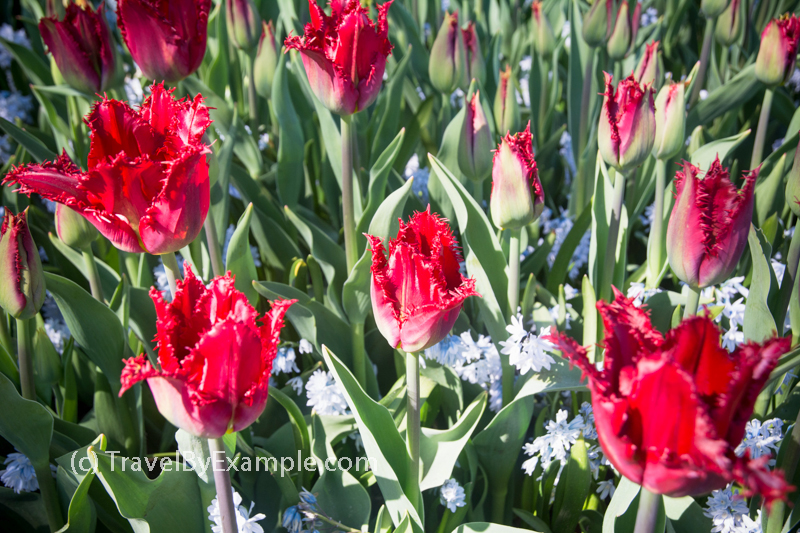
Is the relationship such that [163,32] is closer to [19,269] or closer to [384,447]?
[19,269]

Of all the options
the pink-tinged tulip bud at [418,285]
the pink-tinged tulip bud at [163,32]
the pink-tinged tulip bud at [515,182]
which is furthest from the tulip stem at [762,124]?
the pink-tinged tulip bud at [163,32]

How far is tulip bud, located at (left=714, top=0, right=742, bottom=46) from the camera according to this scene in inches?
64.4

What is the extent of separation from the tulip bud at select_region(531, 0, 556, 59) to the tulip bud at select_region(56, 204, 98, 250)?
1.36 m

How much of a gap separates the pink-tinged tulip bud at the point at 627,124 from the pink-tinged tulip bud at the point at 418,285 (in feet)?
1.41

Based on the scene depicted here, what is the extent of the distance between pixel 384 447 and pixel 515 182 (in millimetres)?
421

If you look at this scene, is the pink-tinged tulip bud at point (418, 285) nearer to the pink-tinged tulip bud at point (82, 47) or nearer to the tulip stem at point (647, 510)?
the tulip stem at point (647, 510)

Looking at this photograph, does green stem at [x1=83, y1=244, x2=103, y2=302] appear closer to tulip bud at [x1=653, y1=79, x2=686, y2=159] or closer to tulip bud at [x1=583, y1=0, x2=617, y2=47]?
tulip bud at [x1=653, y1=79, x2=686, y2=159]

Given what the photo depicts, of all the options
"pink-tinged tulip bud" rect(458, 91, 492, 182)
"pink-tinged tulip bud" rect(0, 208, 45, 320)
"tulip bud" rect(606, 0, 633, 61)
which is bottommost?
"pink-tinged tulip bud" rect(0, 208, 45, 320)

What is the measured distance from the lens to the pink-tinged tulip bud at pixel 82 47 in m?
1.17

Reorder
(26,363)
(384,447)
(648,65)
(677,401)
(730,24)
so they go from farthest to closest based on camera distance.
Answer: (730,24), (648,65), (26,363), (384,447), (677,401)

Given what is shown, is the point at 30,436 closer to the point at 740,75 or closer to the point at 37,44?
the point at 740,75

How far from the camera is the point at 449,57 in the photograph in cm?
140

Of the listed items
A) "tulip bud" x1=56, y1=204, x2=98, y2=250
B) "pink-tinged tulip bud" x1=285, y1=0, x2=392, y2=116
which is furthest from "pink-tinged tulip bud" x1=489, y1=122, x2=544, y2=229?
"tulip bud" x1=56, y1=204, x2=98, y2=250

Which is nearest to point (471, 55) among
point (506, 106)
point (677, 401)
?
point (506, 106)
